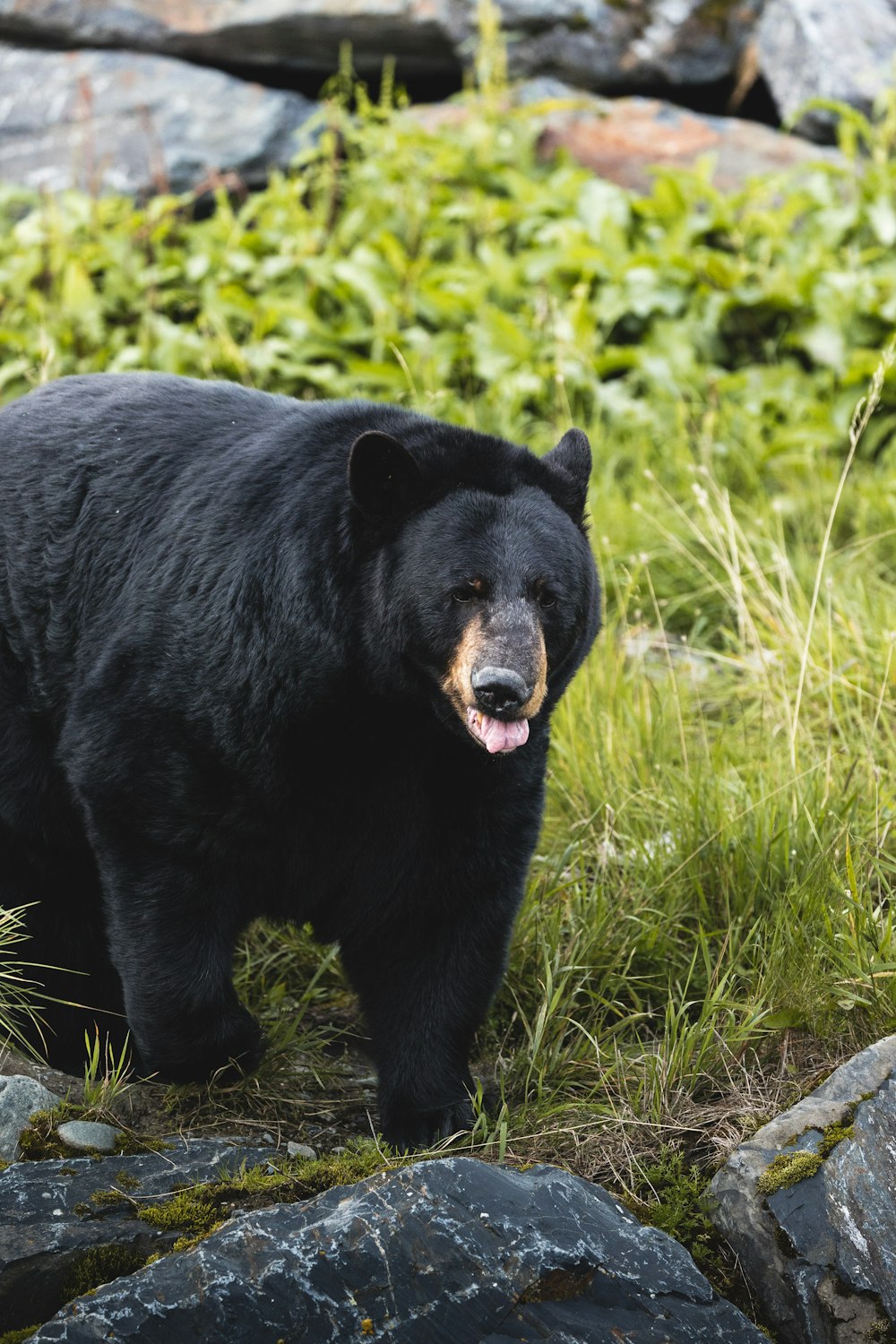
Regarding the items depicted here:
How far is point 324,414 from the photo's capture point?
3.65m

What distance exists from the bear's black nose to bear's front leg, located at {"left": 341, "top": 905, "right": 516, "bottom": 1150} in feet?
2.52

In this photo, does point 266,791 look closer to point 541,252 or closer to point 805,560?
point 805,560

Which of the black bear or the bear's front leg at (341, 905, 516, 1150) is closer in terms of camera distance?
the black bear

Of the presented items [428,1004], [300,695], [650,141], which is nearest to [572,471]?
[300,695]

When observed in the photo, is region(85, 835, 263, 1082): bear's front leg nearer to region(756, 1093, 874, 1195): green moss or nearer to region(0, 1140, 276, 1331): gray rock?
region(0, 1140, 276, 1331): gray rock

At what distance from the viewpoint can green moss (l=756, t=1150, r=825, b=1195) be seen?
300 cm

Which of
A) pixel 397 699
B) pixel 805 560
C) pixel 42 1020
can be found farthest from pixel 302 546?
pixel 805 560

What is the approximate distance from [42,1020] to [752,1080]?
1.86 metres

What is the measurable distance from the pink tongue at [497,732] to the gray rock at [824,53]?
25.4 feet

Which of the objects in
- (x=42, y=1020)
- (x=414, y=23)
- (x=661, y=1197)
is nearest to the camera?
(x=661, y=1197)

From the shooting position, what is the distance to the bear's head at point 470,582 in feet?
10.2

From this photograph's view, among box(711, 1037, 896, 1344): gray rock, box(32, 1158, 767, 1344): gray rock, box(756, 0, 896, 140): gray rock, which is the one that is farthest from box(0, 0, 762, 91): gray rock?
box(32, 1158, 767, 1344): gray rock

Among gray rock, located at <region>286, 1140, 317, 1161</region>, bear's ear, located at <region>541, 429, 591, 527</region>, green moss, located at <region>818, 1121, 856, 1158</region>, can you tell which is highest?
bear's ear, located at <region>541, 429, 591, 527</region>

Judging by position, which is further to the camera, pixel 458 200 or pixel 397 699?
pixel 458 200
